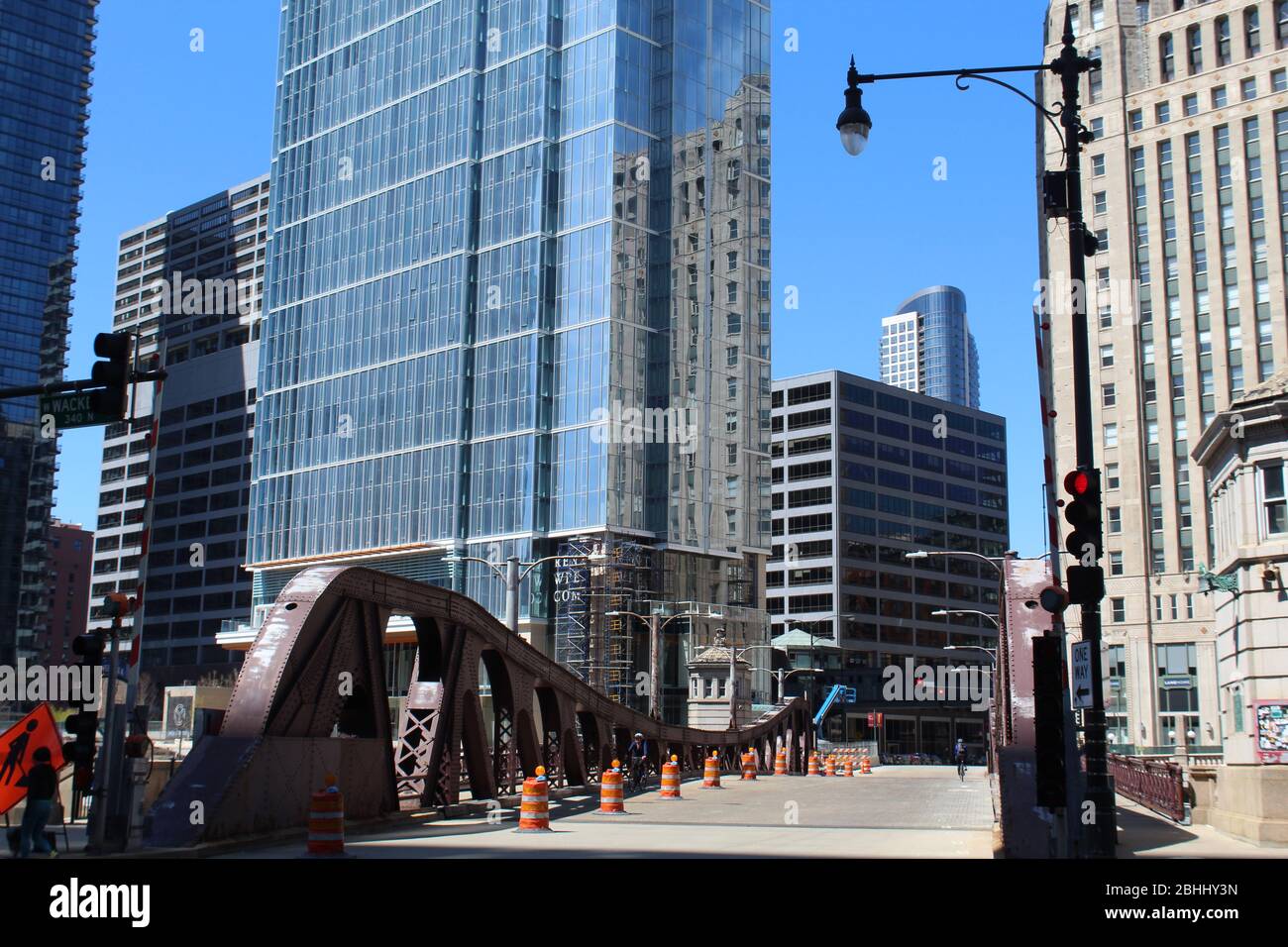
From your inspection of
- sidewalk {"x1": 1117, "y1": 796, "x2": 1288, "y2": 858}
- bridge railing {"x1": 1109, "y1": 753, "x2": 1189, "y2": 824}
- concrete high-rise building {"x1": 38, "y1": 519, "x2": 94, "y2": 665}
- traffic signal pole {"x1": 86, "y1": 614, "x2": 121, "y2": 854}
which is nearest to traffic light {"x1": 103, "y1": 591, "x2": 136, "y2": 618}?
traffic signal pole {"x1": 86, "y1": 614, "x2": 121, "y2": 854}

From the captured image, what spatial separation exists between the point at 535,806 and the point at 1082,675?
9.73 metres

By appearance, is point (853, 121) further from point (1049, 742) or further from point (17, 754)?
point (17, 754)

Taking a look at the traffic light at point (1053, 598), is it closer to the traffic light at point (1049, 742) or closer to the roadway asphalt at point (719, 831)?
the traffic light at point (1049, 742)

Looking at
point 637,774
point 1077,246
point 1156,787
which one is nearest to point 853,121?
point 1077,246

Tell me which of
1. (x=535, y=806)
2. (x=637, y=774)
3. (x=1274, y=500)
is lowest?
(x=637, y=774)

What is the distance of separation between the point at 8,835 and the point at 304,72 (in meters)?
105

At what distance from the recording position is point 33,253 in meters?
170

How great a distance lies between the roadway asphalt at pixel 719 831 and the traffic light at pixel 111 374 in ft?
20.3

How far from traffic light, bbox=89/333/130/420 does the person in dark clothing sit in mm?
4590

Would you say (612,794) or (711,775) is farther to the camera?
(711,775)

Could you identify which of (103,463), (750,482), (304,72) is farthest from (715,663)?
(103,463)

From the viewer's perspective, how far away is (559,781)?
31.8 meters

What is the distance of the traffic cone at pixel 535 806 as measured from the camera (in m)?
21.4
